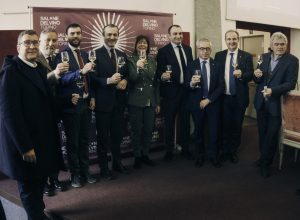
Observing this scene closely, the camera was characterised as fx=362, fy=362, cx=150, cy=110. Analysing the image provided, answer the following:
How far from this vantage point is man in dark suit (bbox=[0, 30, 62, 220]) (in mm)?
2432

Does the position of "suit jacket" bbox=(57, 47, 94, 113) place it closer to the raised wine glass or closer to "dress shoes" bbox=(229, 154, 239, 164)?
the raised wine glass

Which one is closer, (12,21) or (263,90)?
(263,90)

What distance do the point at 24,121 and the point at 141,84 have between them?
1769 millimetres

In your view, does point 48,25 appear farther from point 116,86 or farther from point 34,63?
point 34,63

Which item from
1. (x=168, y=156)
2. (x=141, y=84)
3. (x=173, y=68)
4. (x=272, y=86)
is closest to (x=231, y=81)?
(x=272, y=86)

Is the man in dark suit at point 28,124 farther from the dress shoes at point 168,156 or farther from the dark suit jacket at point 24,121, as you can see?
the dress shoes at point 168,156

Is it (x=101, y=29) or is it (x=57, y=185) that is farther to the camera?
(x=101, y=29)

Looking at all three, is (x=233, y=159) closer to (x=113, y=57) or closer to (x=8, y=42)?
(x=113, y=57)

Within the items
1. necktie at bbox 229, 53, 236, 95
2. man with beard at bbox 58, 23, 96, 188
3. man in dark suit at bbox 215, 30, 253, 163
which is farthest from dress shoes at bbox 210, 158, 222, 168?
man with beard at bbox 58, 23, 96, 188

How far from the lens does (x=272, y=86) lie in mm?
3781

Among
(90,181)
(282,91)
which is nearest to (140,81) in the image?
(90,181)

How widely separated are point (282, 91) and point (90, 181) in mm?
2174

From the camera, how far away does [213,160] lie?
13.9 ft

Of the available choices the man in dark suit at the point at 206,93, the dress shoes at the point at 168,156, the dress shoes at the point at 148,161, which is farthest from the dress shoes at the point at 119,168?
the man in dark suit at the point at 206,93
